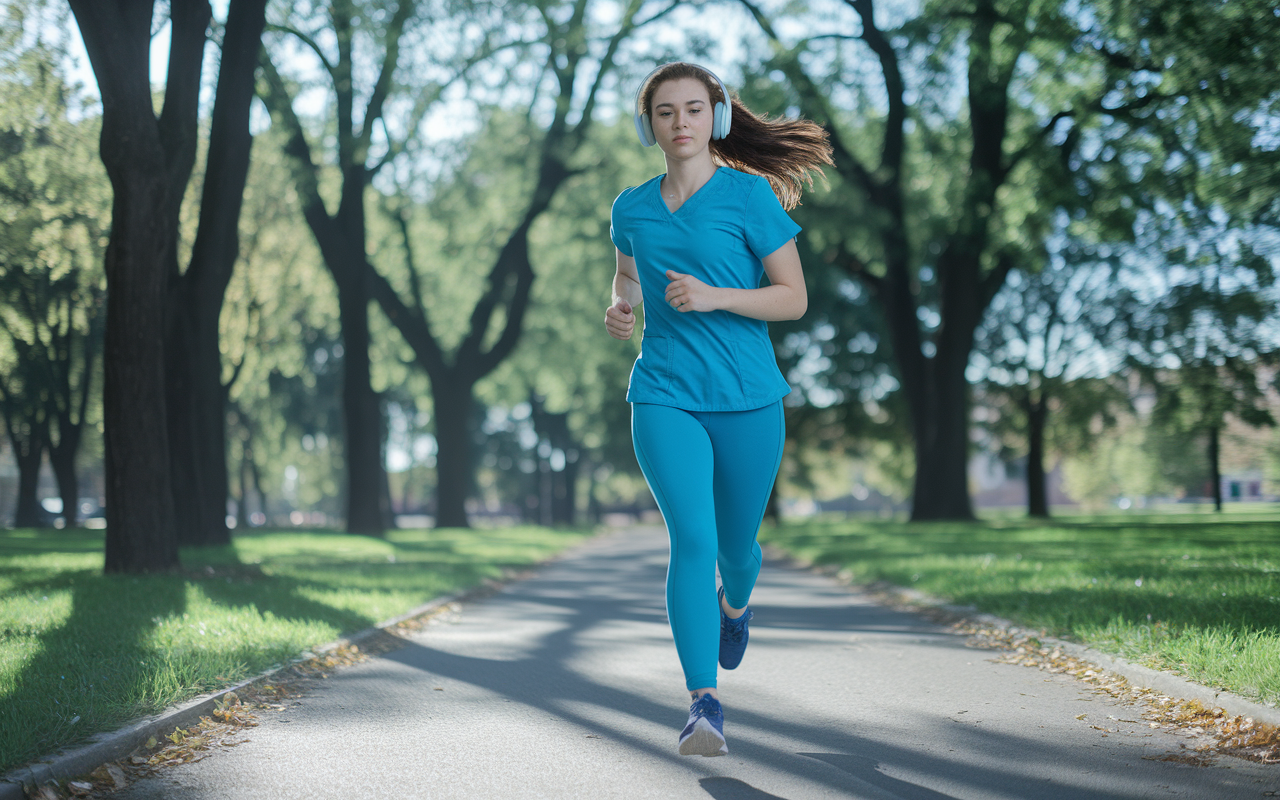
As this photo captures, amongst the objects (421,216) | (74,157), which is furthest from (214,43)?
(421,216)

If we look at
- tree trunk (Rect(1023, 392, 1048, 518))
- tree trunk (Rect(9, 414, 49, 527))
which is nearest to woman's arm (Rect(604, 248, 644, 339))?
tree trunk (Rect(9, 414, 49, 527))

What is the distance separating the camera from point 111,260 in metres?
10.2

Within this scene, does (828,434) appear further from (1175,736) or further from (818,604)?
(1175,736)

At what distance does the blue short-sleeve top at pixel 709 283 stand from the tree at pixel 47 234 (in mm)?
14080

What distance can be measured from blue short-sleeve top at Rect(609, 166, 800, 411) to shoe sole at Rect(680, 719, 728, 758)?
1.06m

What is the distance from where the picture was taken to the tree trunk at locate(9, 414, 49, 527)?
2960 cm

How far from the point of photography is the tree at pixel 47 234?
14.8m

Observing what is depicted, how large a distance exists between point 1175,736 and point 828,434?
34.6 m

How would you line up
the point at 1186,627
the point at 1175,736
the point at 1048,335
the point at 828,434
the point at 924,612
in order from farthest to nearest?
the point at 828,434 < the point at 1048,335 < the point at 924,612 < the point at 1186,627 < the point at 1175,736

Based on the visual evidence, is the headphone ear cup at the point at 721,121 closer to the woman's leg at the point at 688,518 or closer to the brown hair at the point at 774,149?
the brown hair at the point at 774,149

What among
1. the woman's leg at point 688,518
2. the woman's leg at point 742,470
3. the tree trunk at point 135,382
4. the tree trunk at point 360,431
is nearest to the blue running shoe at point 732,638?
the woman's leg at point 742,470

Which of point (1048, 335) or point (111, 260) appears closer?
point (111, 260)

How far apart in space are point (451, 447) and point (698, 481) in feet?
82.3

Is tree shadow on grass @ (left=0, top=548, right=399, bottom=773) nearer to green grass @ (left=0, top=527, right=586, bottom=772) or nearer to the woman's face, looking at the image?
green grass @ (left=0, top=527, right=586, bottom=772)
